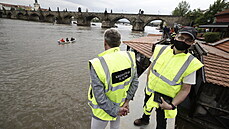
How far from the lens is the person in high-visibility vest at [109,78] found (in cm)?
126

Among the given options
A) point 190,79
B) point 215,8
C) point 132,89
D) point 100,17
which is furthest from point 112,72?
point 100,17

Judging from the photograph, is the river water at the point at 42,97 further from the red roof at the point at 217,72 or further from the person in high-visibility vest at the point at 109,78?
the red roof at the point at 217,72

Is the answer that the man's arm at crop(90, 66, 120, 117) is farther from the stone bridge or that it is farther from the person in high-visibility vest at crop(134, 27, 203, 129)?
the stone bridge

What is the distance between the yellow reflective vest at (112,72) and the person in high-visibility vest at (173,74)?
495mm

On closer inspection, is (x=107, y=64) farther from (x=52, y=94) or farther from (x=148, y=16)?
(x=148, y=16)

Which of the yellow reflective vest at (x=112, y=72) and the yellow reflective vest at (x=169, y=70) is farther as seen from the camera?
the yellow reflective vest at (x=169, y=70)

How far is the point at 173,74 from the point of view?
62.1 inches

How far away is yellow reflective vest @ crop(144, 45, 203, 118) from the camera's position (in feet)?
4.99

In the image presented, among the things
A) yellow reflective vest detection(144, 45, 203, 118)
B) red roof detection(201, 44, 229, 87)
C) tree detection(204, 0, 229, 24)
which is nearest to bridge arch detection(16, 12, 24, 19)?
tree detection(204, 0, 229, 24)

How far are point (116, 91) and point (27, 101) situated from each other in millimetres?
4784

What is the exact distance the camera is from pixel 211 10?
24984 mm

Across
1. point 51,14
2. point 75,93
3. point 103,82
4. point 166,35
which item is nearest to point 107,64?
point 103,82

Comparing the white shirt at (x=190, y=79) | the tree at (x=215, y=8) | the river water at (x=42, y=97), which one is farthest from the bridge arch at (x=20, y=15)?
the white shirt at (x=190, y=79)

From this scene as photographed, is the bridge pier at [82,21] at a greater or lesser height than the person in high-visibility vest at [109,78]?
greater
